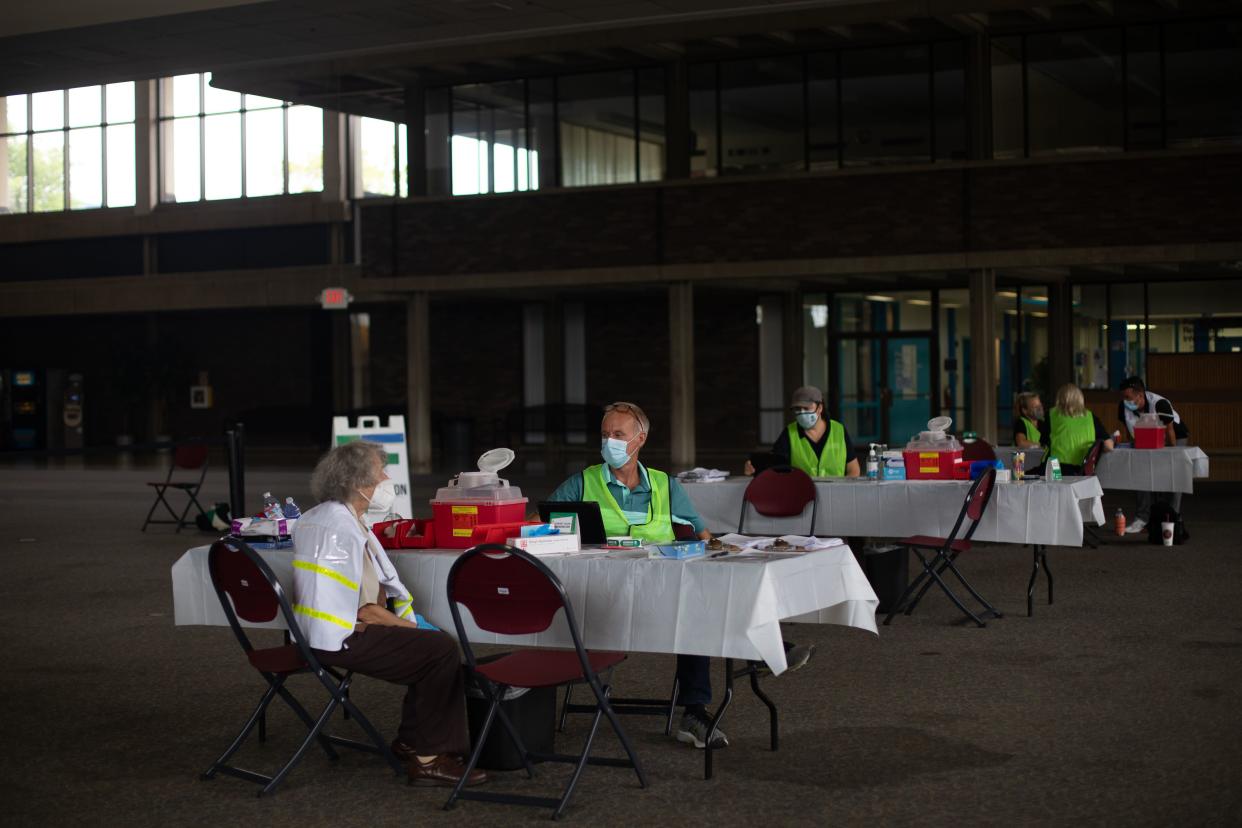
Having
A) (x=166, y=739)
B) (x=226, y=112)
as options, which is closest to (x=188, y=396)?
(x=226, y=112)

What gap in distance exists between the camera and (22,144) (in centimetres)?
3941

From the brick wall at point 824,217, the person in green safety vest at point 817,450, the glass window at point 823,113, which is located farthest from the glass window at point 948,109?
the person in green safety vest at point 817,450

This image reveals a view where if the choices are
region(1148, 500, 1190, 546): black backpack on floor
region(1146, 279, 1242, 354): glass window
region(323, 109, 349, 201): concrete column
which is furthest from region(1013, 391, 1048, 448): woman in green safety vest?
region(323, 109, 349, 201): concrete column

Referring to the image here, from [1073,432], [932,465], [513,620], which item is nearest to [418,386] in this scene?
[1073,432]

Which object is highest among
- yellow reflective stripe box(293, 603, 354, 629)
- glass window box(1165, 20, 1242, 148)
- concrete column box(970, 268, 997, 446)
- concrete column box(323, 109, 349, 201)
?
concrete column box(323, 109, 349, 201)

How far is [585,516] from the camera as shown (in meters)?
6.30

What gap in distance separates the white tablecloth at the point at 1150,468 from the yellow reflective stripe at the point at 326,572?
27.8ft

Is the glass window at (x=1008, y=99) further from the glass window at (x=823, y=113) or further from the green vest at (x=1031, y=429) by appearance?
the green vest at (x=1031, y=429)

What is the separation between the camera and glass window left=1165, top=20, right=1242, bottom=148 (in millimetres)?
21625

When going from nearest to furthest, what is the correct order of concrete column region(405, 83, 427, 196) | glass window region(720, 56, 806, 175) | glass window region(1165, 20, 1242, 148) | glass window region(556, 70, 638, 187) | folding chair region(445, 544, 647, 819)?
folding chair region(445, 544, 647, 819) < glass window region(1165, 20, 1242, 148) < glass window region(720, 56, 806, 175) < glass window region(556, 70, 638, 187) < concrete column region(405, 83, 427, 196)

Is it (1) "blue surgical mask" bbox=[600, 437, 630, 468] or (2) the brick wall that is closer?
(1) "blue surgical mask" bbox=[600, 437, 630, 468]

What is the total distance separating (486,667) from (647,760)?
87 cm

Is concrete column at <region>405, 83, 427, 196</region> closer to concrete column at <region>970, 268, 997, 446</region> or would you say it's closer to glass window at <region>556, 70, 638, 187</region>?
glass window at <region>556, 70, 638, 187</region>

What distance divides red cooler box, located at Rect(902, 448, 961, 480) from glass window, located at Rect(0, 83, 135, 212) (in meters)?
30.3
